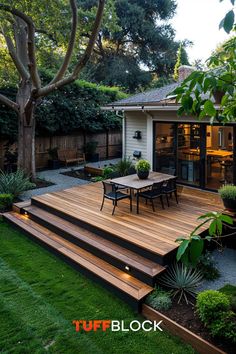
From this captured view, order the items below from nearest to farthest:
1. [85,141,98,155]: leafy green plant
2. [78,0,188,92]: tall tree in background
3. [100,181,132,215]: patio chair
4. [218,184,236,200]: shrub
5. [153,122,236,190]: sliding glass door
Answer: [218,184,236,200]: shrub
[100,181,132,215]: patio chair
[153,122,236,190]: sliding glass door
[85,141,98,155]: leafy green plant
[78,0,188,92]: tall tree in background

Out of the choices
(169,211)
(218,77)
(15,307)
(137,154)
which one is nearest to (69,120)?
(137,154)

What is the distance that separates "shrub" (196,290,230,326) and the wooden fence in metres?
11.0

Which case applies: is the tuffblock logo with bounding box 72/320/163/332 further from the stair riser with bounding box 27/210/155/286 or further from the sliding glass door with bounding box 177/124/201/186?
the sliding glass door with bounding box 177/124/201/186

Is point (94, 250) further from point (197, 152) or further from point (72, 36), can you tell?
point (72, 36)

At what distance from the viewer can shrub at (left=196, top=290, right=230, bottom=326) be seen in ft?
12.5

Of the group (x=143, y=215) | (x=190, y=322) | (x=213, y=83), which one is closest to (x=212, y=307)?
(x=190, y=322)

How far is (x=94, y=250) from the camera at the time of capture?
603 cm

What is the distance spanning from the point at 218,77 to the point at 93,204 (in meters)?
6.52

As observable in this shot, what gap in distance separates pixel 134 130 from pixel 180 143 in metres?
2.07

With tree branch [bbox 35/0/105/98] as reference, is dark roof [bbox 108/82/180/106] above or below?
below

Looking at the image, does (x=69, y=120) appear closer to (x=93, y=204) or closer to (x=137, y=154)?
(x=137, y=154)

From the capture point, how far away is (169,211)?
24.2ft

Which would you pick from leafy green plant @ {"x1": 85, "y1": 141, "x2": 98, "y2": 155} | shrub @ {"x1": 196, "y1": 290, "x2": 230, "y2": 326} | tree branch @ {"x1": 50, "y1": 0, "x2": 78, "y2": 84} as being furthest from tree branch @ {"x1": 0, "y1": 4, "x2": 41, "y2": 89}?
shrub @ {"x1": 196, "y1": 290, "x2": 230, "y2": 326}

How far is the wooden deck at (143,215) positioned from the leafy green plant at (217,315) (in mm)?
1296
